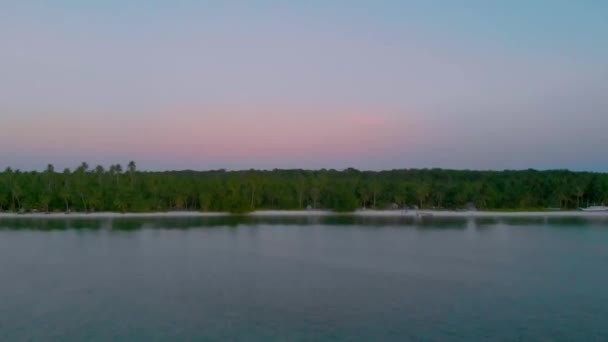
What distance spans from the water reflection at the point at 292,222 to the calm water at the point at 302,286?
3.15 m

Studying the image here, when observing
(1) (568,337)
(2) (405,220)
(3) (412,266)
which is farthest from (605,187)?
Result: (1) (568,337)

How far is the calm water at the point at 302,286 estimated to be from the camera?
9.35m

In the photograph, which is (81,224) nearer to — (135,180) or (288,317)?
(135,180)

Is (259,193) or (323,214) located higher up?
(259,193)

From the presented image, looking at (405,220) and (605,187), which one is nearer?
(405,220)

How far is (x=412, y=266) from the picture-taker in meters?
15.4

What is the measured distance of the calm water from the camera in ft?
30.7

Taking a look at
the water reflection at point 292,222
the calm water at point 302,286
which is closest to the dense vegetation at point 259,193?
the water reflection at point 292,222

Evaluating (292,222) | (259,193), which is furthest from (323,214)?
(292,222)

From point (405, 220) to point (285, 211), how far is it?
829 cm

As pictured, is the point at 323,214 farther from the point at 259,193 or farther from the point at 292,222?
the point at 292,222

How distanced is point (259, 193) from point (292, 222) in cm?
781

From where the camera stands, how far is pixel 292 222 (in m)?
28.9

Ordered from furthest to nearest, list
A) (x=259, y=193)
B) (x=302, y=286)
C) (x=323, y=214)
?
(x=259, y=193) < (x=323, y=214) < (x=302, y=286)
